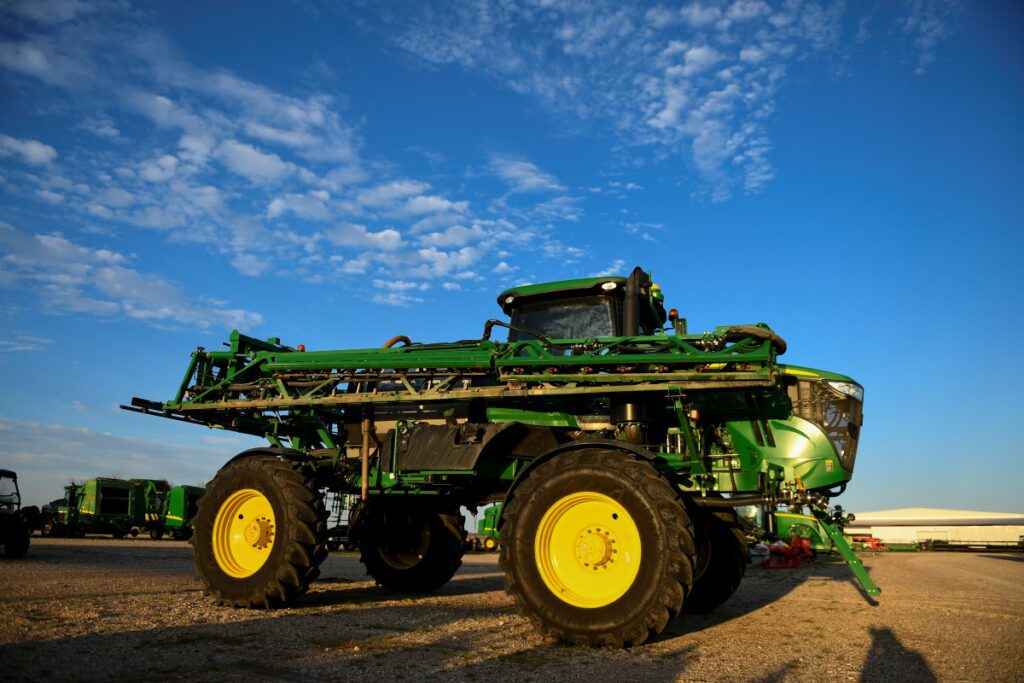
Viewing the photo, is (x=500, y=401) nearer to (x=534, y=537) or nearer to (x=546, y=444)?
(x=546, y=444)

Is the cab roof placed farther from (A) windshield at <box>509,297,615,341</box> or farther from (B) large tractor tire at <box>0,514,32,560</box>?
(B) large tractor tire at <box>0,514,32,560</box>

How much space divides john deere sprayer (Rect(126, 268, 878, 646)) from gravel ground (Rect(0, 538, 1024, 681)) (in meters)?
0.53

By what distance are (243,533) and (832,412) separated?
6646 mm

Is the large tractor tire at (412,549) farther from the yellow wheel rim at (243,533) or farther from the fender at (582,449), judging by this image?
the fender at (582,449)

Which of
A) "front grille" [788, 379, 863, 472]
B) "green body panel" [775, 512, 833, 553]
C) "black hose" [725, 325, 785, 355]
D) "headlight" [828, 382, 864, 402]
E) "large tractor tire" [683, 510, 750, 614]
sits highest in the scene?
"black hose" [725, 325, 785, 355]

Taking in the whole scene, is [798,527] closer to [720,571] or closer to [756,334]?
[720,571]

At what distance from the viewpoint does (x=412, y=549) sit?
986 cm

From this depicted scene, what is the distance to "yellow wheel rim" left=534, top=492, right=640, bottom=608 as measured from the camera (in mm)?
6027

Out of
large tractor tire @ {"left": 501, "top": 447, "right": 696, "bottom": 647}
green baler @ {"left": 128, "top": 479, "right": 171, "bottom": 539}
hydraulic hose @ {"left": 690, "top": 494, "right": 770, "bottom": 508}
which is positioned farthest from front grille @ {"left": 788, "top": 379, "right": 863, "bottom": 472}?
green baler @ {"left": 128, "top": 479, "right": 171, "bottom": 539}

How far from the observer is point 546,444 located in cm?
764

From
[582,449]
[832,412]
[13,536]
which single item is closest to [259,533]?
[582,449]

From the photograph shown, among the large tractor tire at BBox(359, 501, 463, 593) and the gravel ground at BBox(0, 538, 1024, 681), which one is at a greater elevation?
the large tractor tire at BBox(359, 501, 463, 593)

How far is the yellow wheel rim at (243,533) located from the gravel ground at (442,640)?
57 centimetres

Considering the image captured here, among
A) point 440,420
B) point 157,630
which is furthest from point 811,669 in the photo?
point 157,630
